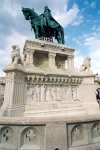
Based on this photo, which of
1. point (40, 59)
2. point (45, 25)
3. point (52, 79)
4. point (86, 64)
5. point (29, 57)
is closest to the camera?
point (52, 79)

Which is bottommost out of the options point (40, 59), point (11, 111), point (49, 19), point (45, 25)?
point (11, 111)

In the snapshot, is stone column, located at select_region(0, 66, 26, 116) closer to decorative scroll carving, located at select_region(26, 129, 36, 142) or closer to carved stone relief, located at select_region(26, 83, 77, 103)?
carved stone relief, located at select_region(26, 83, 77, 103)

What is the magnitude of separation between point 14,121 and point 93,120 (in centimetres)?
269

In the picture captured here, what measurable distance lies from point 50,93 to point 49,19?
11.8m

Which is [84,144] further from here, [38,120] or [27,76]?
[27,76]

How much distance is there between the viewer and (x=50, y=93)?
25.1 ft

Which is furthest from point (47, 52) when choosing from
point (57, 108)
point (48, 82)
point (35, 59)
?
point (57, 108)

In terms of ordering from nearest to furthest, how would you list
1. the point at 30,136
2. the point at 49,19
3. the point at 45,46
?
the point at 30,136
the point at 45,46
the point at 49,19

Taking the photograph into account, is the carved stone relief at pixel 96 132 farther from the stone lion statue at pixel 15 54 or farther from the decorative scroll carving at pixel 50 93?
the stone lion statue at pixel 15 54

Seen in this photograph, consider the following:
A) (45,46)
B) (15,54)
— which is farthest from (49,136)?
(45,46)

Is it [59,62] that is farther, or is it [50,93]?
[59,62]

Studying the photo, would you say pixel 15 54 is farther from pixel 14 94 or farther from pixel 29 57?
pixel 29 57

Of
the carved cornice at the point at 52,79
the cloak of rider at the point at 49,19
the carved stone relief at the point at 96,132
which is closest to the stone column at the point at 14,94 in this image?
the carved cornice at the point at 52,79

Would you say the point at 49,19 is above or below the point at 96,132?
above
